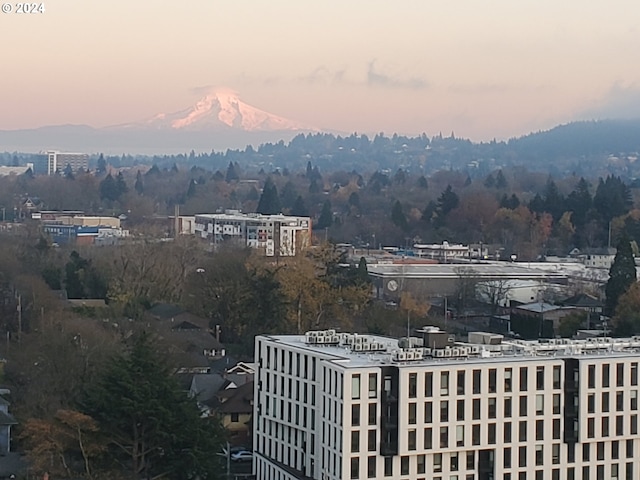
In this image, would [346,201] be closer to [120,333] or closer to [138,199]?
[138,199]

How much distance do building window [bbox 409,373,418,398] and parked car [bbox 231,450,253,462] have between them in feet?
16.3

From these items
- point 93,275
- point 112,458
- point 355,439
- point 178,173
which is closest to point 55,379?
point 112,458

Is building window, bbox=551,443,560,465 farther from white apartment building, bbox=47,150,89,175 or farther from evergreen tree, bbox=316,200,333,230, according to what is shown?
white apartment building, bbox=47,150,89,175

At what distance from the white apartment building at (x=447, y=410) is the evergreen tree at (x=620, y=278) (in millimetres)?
14757

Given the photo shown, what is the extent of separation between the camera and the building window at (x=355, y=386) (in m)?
17.0

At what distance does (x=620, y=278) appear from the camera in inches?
1351

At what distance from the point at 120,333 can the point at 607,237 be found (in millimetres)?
31546

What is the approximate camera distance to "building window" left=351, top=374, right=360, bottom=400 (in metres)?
17.0

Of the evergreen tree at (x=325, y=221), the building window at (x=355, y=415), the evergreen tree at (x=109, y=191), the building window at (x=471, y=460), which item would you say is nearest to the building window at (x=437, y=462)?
the building window at (x=471, y=460)

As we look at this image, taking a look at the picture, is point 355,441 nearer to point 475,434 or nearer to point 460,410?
point 460,410

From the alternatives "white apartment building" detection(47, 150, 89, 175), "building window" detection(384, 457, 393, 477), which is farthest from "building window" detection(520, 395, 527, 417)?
"white apartment building" detection(47, 150, 89, 175)

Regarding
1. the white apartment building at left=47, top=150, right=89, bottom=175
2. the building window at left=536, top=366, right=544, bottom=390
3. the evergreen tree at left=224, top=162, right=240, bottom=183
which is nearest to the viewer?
the building window at left=536, top=366, right=544, bottom=390

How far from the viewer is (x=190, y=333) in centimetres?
3033

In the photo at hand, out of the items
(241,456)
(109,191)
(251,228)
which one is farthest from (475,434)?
(109,191)
